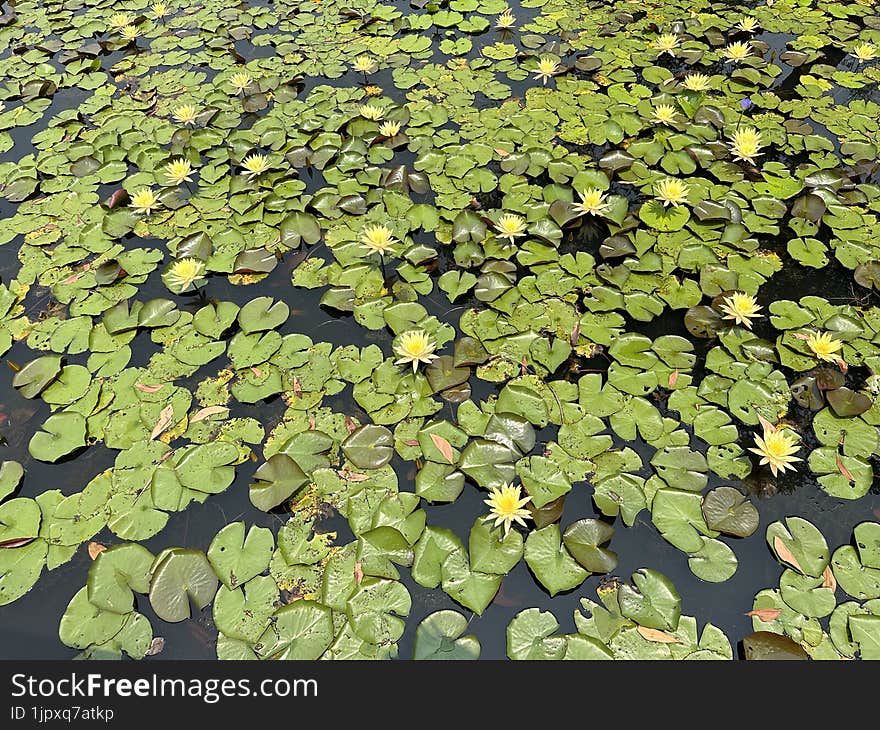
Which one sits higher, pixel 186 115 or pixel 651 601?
pixel 186 115

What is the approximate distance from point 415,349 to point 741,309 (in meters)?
1.73

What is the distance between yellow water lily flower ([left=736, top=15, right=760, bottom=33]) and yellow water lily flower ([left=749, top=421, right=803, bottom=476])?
14.3 feet

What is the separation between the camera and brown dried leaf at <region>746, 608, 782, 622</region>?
1993 mm

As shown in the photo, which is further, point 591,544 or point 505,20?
point 505,20

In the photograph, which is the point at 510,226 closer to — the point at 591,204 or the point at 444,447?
the point at 591,204

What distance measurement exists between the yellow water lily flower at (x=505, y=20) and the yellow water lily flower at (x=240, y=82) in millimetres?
2441

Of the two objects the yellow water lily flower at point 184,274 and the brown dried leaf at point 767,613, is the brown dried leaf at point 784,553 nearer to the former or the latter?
the brown dried leaf at point 767,613

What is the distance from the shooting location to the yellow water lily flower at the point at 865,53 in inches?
176

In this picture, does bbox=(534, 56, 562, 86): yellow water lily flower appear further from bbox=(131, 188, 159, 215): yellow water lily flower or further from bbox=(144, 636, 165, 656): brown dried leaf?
bbox=(144, 636, 165, 656): brown dried leaf

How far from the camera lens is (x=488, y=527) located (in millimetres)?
2246

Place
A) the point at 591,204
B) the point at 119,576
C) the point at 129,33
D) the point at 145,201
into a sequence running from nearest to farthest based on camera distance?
1. the point at 119,576
2. the point at 591,204
3. the point at 145,201
4. the point at 129,33

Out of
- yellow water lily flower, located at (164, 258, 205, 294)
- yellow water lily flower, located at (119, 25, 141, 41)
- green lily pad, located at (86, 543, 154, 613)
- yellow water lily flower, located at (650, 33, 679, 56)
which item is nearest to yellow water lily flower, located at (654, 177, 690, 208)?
yellow water lily flower, located at (650, 33, 679, 56)

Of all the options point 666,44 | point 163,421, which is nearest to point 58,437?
point 163,421

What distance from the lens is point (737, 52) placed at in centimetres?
454
